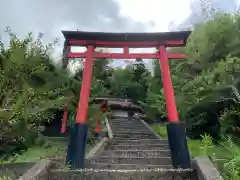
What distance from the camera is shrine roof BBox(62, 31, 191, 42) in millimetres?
7043

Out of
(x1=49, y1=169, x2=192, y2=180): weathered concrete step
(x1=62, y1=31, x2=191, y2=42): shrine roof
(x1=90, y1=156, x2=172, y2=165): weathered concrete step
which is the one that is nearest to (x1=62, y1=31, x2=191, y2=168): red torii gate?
A: (x1=62, y1=31, x2=191, y2=42): shrine roof

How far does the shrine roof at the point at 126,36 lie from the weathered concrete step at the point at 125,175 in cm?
358

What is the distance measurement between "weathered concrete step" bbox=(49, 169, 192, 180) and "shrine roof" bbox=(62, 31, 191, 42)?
3582 millimetres

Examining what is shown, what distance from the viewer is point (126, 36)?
23.6ft

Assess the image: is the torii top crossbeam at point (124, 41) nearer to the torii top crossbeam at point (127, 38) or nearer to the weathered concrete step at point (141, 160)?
the torii top crossbeam at point (127, 38)

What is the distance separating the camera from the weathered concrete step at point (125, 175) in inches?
174

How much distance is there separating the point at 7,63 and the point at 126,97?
23.7 meters

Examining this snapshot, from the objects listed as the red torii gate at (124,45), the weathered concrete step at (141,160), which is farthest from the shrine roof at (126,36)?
the weathered concrete step at (141,160)

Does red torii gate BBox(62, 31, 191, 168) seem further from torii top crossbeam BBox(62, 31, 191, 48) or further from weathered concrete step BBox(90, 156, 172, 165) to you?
weathered concrete step BBox(90, 156, 172, 165)

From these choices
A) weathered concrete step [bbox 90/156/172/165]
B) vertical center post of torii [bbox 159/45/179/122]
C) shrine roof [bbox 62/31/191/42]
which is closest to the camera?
weathered concrete step [bbox 90/156/172/165]

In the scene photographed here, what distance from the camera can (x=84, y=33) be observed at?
7090 mm

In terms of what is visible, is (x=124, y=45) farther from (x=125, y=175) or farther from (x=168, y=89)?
(x=125, y=175)

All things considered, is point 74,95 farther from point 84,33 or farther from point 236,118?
point 236,118

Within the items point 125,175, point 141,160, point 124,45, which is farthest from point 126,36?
point 125,175
